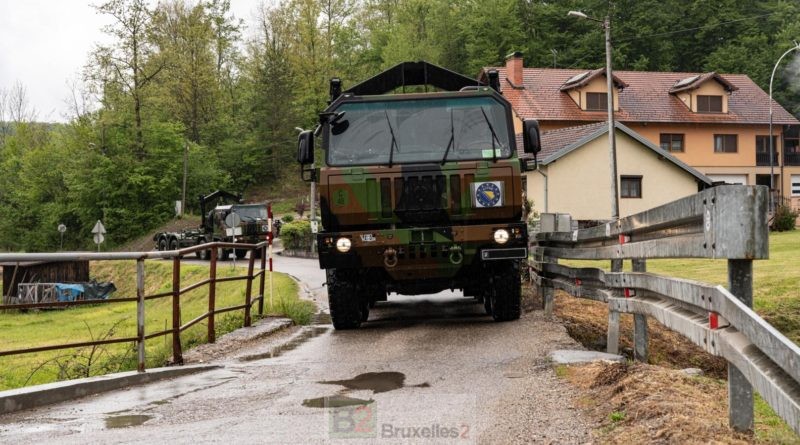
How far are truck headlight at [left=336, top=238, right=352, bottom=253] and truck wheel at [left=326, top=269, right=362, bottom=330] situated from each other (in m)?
0.77

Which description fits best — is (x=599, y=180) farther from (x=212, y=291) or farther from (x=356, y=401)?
(x=356, y=401)

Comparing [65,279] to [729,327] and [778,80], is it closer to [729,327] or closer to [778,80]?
[729,327]

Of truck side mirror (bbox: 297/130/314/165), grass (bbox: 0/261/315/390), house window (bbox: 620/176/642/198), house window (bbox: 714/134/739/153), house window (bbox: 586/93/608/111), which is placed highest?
house window (bbox: 586/93/608/111)

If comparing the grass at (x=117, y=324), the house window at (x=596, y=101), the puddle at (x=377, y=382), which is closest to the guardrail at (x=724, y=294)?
the puddle at (x=377, y=382)

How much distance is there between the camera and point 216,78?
77.1m

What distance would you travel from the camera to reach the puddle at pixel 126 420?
624 centimetres

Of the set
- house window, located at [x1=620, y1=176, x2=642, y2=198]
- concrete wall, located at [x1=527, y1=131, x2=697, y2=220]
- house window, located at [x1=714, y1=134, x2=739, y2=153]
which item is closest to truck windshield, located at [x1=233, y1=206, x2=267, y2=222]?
concrete wall, located at [x1=527, y1=131, x2=697, y2=220]

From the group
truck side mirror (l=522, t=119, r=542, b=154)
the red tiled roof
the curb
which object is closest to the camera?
the curb

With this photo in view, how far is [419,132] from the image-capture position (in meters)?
11.4

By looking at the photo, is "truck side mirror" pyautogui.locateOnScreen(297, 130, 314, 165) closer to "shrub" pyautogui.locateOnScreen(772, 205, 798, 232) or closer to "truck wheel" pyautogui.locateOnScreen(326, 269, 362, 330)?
"truck wheel" pyautogui.locateOnScreen(326, 269, 362, 330)

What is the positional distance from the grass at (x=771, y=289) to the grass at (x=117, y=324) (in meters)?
6.12

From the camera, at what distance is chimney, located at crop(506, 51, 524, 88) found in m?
54.4

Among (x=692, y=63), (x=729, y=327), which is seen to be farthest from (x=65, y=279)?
(x=692, y=63)

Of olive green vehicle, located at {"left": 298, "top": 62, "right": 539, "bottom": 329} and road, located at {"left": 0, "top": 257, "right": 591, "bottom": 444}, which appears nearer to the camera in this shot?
road, located at {"left": 0, "top": 257, "right": 591, "bottom": 444}
